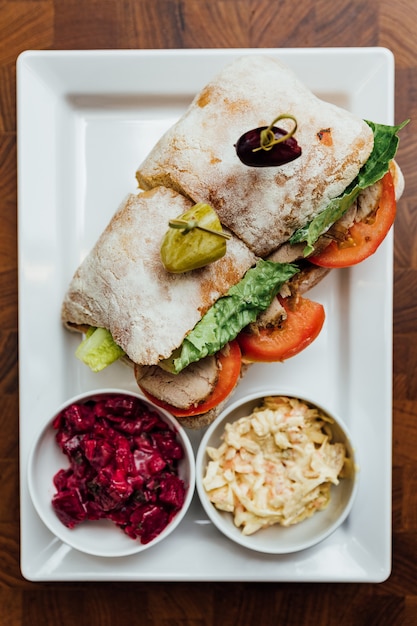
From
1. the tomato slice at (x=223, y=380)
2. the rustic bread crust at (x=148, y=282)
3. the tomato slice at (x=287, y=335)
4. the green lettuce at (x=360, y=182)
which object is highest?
the green lettuce at (x=360, y=182)

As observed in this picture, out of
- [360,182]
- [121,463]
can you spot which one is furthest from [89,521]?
[360,182]

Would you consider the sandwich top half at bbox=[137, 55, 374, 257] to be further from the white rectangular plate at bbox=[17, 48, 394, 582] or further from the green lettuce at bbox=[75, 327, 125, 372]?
the green lettuce at bbox=[75, 327, 125, 372]

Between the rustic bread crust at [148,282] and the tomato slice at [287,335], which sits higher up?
the rustic bread crust at [148,282]

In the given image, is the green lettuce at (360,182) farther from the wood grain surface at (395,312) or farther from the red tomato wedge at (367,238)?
the wood grain surface at (395,312)

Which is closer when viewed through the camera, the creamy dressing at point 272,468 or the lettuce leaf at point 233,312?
the lettuce leaf at point 233,312

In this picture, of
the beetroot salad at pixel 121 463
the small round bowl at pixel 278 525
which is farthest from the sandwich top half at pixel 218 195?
→ the small round bowl at pixel 278 525
